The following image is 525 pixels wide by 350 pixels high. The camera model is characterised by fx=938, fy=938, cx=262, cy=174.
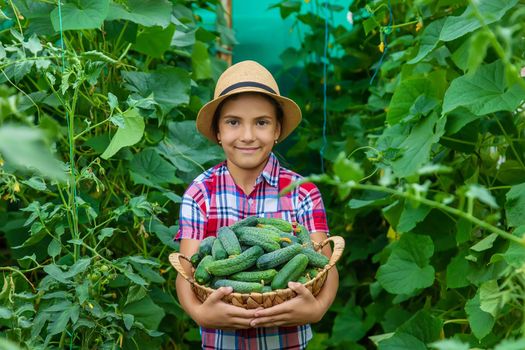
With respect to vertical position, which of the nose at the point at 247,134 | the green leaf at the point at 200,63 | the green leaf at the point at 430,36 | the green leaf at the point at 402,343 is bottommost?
the green leaf at the point at 402,343

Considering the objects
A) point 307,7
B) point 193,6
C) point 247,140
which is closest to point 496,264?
point 247,140

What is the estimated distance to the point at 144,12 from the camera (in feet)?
9.48

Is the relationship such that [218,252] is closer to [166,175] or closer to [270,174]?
[270,174]

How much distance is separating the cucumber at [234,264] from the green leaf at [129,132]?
600 millimetres

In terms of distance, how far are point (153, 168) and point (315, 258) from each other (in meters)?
0.97

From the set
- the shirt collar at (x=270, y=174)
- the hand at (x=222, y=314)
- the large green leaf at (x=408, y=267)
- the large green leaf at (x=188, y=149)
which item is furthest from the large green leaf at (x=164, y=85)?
the hand at (x=222, y=314)

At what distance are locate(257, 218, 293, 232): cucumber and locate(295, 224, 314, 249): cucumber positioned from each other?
28 millimetres

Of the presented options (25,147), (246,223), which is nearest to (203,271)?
(246,223)

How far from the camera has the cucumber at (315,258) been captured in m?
2.12

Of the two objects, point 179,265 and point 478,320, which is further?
point 478,320

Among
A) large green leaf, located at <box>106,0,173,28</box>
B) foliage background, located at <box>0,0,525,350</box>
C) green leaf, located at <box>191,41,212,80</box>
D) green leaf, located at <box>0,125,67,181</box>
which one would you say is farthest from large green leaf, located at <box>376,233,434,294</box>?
green leaf, located at <box>0,125,67,181</box>

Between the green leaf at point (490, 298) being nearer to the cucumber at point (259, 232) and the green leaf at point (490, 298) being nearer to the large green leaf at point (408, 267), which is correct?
the large green leaf at point (408, 267)

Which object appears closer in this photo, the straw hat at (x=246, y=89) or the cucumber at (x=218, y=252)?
the cucumber at (x=218, y=252)

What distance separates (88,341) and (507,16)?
1384 mm
